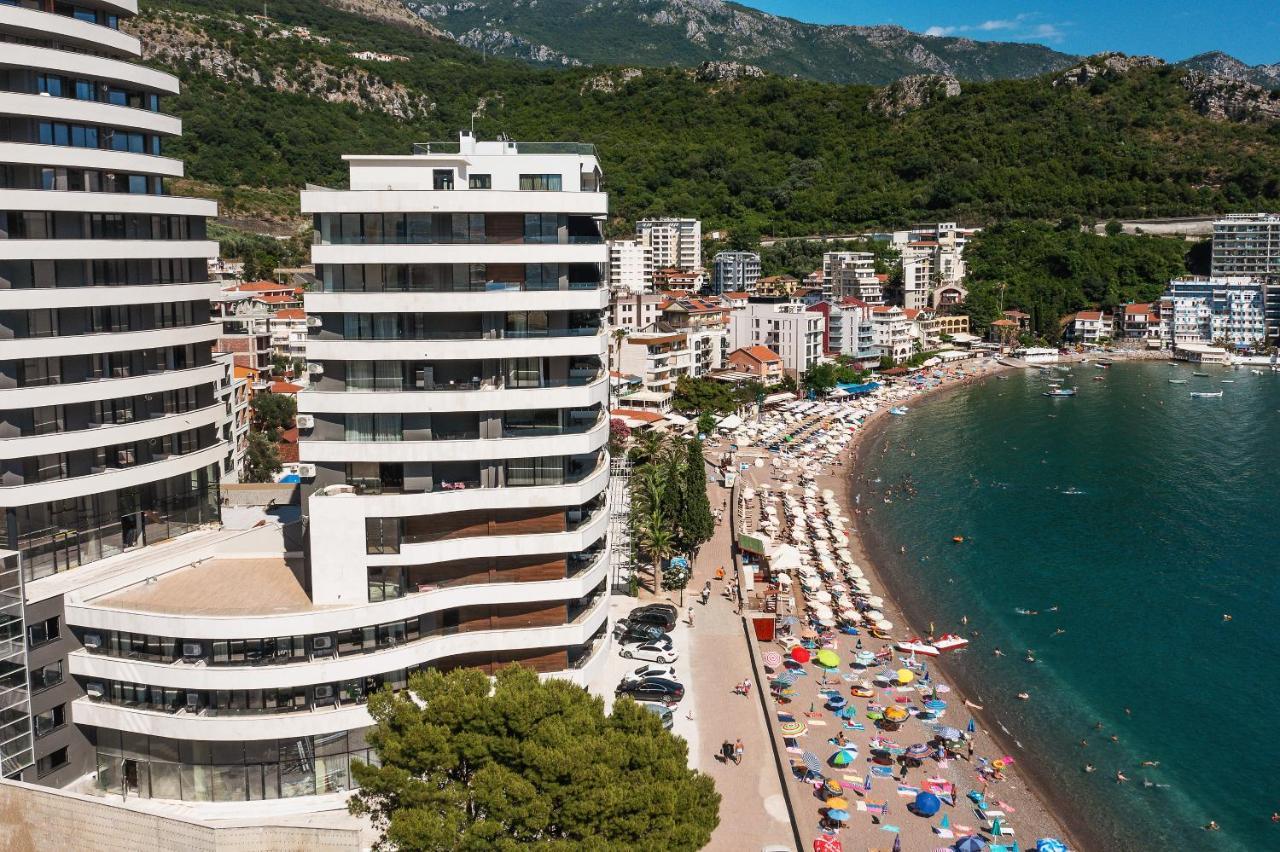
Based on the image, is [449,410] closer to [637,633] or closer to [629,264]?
[637,633]

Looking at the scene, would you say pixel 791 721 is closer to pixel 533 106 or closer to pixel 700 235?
pixel 700 235

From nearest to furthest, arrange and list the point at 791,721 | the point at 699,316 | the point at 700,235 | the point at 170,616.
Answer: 1. the point at 170,616
2. the point at 791,721
3. the point at 699,316
4. the point at 700,235

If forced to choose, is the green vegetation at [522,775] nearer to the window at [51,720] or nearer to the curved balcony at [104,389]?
the window at [51,720]

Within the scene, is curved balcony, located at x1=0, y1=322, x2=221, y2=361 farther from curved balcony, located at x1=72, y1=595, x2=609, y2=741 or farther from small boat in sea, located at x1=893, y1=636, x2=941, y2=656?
small boat in sea, located at x1=893, y1=636, x2=941, y2=656

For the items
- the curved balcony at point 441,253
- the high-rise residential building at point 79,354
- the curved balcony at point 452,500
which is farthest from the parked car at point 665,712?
the high-rise residential building at point 79,354

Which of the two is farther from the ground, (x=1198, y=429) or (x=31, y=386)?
(x=31, y=386)

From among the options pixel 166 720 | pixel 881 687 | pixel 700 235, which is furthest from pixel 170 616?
pixel 700 235

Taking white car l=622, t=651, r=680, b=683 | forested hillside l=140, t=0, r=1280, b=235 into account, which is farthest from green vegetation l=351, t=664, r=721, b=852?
forested hillside l=140, t=0, r=1280, b=235
